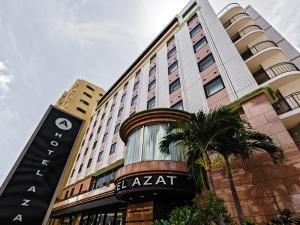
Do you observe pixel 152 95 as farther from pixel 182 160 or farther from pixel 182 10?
pixel 182 10

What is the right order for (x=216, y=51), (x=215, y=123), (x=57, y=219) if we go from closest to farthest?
(x=215, y=123) → (x=216, y=51) → (x=57, y=219)

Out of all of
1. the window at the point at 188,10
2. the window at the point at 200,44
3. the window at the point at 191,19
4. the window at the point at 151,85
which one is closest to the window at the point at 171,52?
the window at the point at 200,44

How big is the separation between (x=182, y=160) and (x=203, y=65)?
978cm

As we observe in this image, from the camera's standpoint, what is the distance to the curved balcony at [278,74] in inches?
432

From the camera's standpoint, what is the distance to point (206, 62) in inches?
637

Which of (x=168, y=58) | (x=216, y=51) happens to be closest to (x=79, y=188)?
(x=168, y=58)

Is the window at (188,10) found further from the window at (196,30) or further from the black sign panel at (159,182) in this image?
the black sign panel at (159,182)

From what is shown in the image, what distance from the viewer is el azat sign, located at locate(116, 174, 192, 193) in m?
8.70

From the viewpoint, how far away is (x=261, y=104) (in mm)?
9812

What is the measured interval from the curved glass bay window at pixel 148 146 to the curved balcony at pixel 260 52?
874 centimetres

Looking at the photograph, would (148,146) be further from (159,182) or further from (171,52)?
(171,52)

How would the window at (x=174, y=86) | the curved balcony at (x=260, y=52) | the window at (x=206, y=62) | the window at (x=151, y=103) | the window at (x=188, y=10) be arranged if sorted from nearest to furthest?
the curved balcony at (x=260, y=52) < the window at (x=206, y=62) < the window at (x=174, y=86) < the window at (x=151, y=103) < the window at (x=188, y=10)

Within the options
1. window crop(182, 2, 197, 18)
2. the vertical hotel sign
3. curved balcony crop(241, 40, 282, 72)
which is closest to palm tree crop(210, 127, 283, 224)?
the vertical hotel sign

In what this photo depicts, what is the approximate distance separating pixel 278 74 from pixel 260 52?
220 cm
